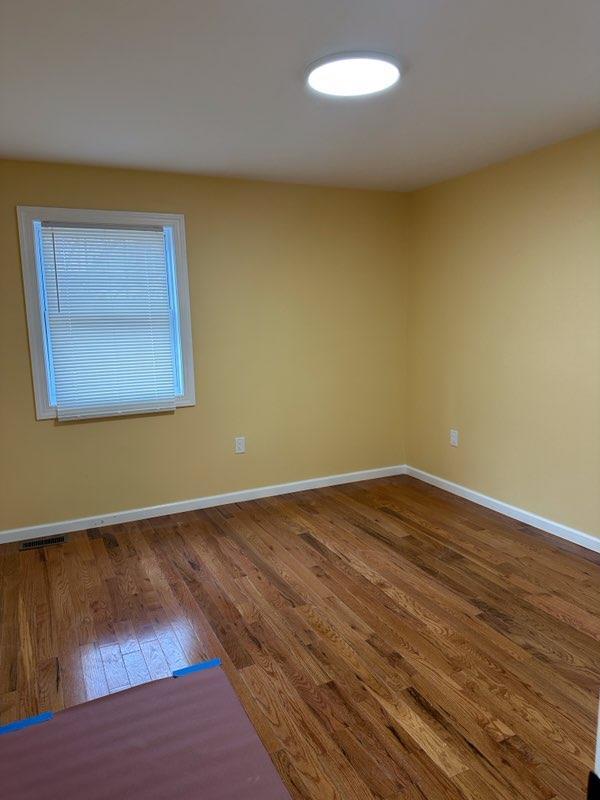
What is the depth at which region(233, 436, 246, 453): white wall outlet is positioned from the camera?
12.8ft

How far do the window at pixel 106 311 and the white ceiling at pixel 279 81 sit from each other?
0.41 metres

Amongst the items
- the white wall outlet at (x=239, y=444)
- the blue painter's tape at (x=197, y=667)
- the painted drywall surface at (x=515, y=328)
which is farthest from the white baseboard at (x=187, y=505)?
the blue painter's tape at (x=197, y=667)

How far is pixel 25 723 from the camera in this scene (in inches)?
71.2

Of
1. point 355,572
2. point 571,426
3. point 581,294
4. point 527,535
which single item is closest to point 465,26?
point 581,294

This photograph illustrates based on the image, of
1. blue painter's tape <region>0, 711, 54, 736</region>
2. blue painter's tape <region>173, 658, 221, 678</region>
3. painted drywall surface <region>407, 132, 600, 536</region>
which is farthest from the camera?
painted drywall surface <region>407, 132, 600, 536</region>

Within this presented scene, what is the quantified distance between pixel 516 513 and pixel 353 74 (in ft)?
9.13

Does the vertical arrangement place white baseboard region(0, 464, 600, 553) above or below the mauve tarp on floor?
above

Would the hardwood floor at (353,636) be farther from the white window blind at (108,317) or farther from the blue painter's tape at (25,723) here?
the white window blind at (108,317)

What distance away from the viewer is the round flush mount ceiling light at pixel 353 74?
194 centimetres

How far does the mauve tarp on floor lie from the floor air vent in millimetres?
1589

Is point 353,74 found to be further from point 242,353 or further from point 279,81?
point 242,353

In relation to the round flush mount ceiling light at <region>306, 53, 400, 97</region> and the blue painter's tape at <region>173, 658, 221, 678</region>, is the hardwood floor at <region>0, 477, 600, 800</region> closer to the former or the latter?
the blue painter's tape at <region>173, 658, 221, 678</region>

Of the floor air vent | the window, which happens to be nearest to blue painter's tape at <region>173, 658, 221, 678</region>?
the floor air vent

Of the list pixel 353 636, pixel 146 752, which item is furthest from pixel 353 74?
pixel 146 752
